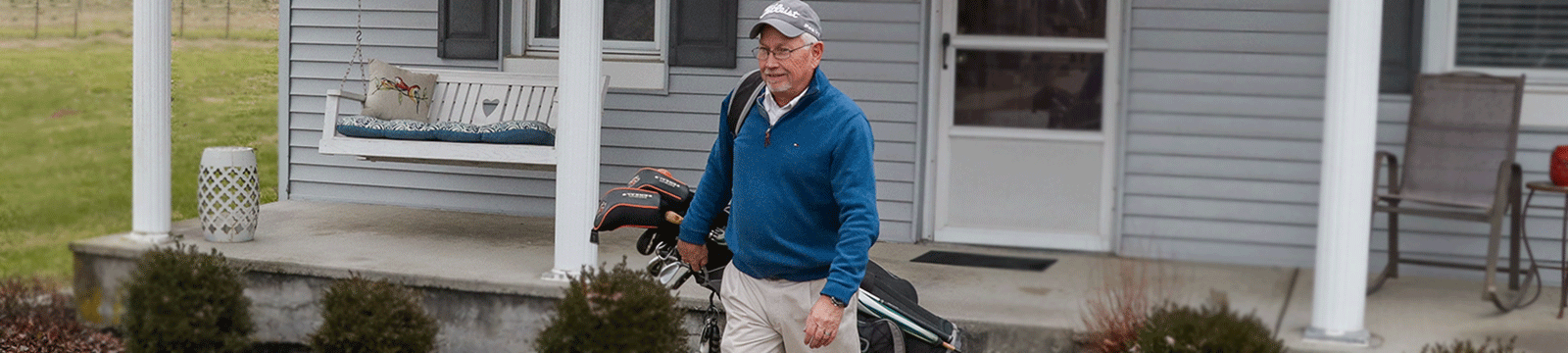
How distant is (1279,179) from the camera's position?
5.79m

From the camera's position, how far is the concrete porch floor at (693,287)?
443cm

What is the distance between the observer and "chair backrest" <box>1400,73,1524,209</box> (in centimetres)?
521

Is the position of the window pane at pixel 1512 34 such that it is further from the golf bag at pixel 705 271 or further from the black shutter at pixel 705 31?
the golf bag at pixel 705 271

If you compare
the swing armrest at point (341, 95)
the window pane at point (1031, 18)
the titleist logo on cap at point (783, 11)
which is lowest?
the swing armrest at point (341, 95)

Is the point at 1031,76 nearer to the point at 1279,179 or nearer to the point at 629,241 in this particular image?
the point at 1279,179

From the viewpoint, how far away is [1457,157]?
5.30m

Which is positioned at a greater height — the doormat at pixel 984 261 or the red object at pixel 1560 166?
the red object at pixel 1560 166

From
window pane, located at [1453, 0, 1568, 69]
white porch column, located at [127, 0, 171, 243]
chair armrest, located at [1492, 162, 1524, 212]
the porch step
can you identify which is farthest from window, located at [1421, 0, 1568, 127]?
white porch column, located at [127, 0, 171, 243]

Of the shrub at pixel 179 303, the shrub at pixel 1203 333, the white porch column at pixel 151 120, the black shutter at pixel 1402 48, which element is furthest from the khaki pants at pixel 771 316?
the black shutter at pixel 1402 48

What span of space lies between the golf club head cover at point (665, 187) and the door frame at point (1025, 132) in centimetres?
319

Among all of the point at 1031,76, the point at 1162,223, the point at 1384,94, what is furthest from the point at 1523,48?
the point at 1031,76

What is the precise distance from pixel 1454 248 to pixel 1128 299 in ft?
7.12

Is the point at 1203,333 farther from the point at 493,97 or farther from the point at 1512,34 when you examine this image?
the point at 493,97

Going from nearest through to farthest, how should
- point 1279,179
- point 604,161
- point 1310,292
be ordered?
point 1310,292
point 1279,179
point 604,161
